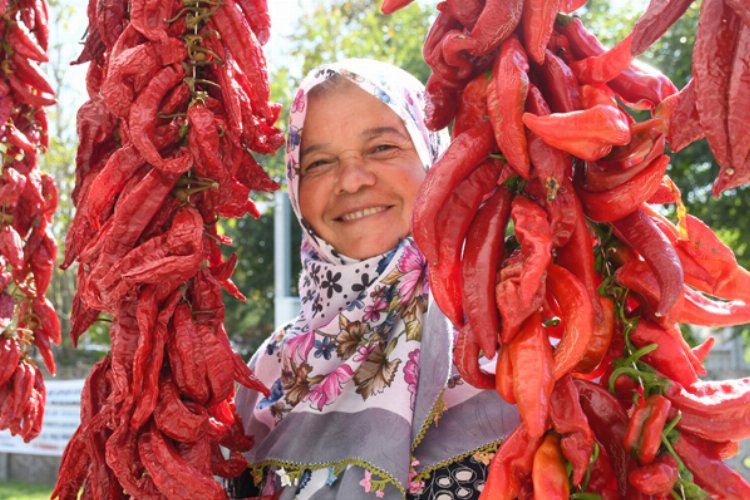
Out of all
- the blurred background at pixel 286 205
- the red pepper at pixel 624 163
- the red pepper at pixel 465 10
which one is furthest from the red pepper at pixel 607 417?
the blurred background at pixel 286 205

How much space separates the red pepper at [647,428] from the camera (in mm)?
896

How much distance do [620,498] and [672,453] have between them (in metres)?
0.09

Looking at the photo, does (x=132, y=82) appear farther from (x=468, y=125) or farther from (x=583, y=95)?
(x=583, y=95)

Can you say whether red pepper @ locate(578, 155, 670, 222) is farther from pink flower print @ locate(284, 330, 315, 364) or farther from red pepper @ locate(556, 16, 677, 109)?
pink flower print @ locate(284, 330, 315, 364)

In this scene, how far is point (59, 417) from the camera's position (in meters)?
7.66

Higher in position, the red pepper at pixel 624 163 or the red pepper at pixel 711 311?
the red pepper at pixel 624 163

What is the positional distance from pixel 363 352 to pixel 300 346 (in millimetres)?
238

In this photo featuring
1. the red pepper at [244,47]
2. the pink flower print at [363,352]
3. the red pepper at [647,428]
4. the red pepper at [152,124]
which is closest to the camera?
the red pepper at [647,428]

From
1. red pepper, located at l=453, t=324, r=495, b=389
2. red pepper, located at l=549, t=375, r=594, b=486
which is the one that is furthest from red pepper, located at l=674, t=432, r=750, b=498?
red pepper, located at l=453, t=324, r=495, b=389

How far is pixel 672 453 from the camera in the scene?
91 centimetres

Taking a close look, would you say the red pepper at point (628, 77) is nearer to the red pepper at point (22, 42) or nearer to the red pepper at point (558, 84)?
the red pepper at point (558, 84)

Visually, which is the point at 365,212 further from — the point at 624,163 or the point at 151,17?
the point at 624,163

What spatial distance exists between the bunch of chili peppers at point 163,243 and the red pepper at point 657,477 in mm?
819

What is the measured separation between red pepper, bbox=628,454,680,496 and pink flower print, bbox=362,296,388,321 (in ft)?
3.31
